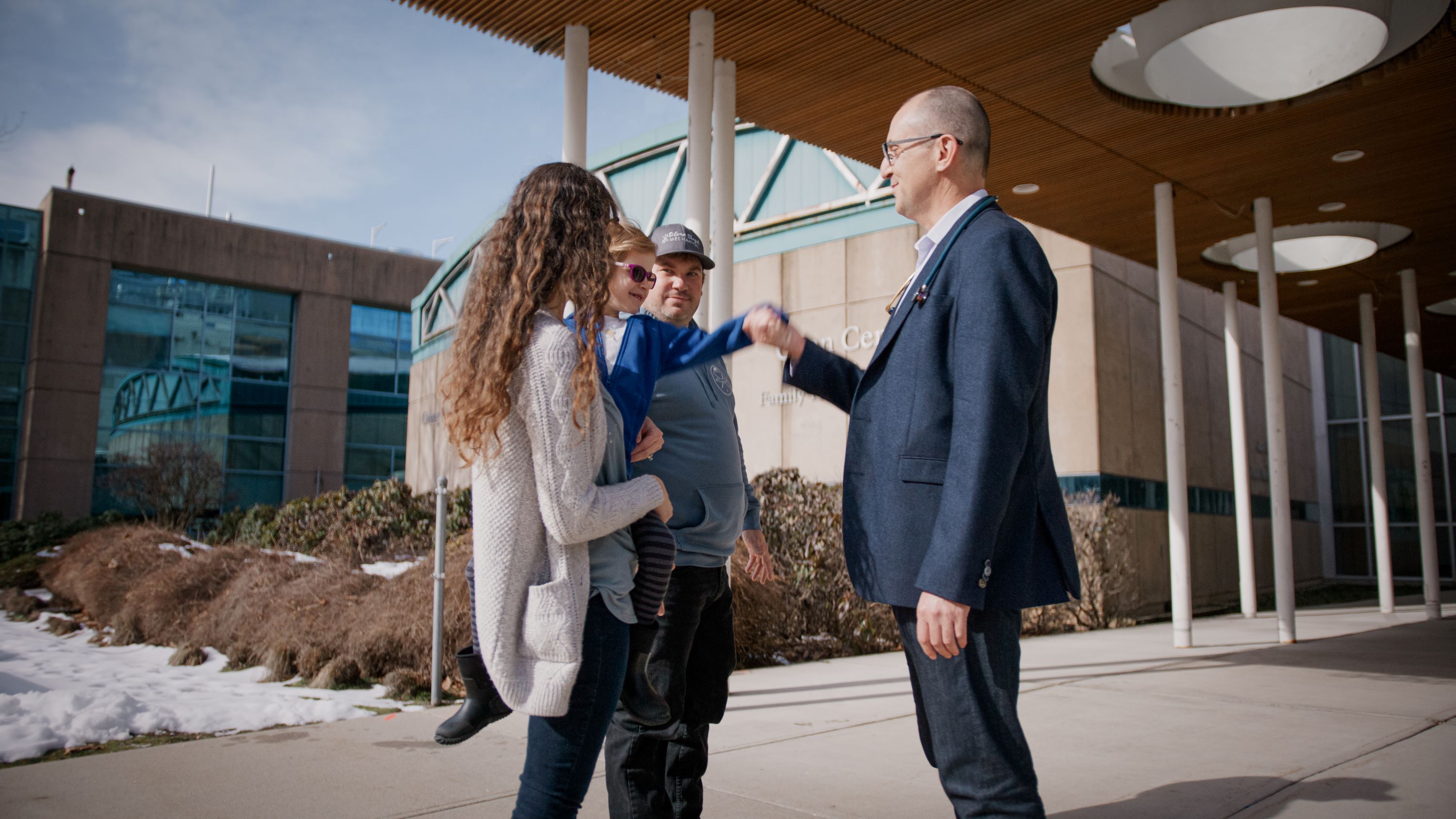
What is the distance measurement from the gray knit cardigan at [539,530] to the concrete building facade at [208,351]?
2735 centimetres

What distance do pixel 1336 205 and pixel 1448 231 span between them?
2.08 metres

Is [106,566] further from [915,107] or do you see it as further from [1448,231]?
[1448,231]

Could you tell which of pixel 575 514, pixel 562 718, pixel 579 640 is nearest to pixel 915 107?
pixel 575 514

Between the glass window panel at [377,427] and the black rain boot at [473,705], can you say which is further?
the glass window panel at [377,427]

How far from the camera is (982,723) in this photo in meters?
1.87

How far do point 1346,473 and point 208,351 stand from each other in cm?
3275

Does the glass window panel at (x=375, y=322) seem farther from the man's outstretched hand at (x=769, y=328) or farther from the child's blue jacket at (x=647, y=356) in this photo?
the man's outstretched hand at (x=769, y=328)

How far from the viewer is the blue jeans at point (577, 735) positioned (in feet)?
6.10

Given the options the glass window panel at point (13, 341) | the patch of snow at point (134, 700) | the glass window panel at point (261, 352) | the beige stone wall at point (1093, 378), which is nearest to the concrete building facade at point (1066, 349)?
the beige stone wall at point (1093, 378)

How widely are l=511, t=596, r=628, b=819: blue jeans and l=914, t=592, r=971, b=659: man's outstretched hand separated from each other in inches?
24.9

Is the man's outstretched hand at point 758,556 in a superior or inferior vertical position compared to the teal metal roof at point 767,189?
inferior

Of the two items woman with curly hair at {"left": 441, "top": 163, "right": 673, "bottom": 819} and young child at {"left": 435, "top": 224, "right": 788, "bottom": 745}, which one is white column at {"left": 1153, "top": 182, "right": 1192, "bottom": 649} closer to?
young child at {"left": 435, "top": 224, "right": 788, "bottom": 745}

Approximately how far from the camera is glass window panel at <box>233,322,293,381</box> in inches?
1180

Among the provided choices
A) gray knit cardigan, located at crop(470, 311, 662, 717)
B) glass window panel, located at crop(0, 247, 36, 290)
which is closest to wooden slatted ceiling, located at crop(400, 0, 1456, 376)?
gray knit cardigan, located at crop(470, 311, 662, 717)
